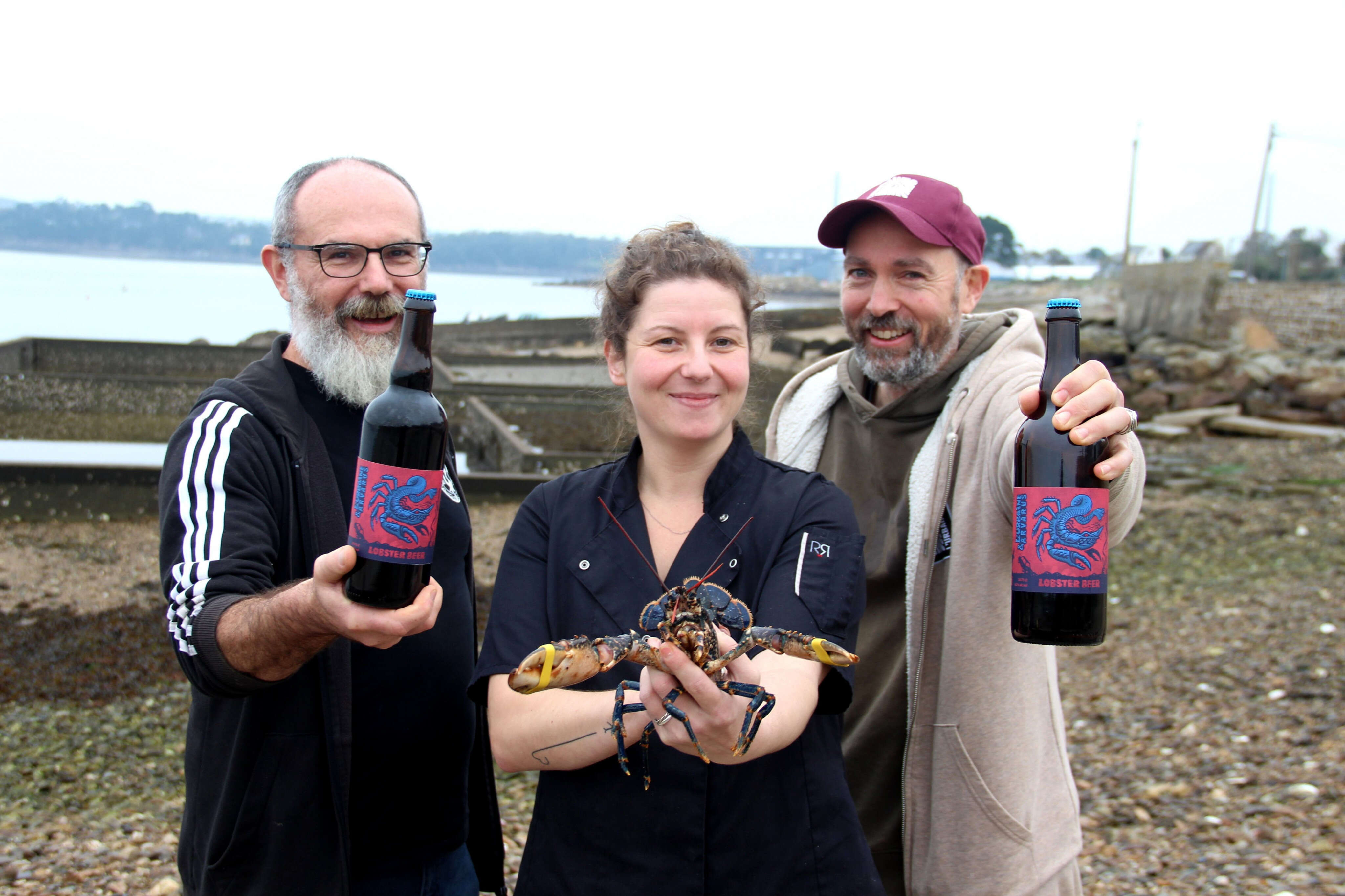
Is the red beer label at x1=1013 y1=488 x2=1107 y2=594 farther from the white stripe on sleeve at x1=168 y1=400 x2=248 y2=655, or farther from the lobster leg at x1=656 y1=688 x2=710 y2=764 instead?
the white stripe on sleeve at x1=168 y1=400 x2=248 y2=655

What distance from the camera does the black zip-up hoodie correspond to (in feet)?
8.46

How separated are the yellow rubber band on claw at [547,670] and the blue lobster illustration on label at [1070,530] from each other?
1291 mm

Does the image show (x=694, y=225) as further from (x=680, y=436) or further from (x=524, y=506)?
(x=524, y=506)

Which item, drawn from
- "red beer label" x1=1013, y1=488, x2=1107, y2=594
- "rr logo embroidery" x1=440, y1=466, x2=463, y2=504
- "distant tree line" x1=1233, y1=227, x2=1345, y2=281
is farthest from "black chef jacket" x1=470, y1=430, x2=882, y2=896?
"distant tree line" x1=1233, y1=227, x2=1345, y2=281

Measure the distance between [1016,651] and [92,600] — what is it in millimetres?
9110

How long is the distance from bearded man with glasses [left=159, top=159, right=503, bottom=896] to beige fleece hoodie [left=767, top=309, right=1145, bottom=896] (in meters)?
1.49

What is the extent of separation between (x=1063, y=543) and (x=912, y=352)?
112 centimetres

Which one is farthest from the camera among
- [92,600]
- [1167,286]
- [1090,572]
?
[1167,286]

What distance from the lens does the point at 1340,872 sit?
5.18 metres

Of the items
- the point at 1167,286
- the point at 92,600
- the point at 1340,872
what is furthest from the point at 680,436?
the point at 1167,286

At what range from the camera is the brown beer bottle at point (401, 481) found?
2178 millimetres

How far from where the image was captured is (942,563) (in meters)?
3.12

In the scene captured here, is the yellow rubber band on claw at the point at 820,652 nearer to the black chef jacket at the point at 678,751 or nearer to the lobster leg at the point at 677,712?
the black chef jacket at the point at 678,751

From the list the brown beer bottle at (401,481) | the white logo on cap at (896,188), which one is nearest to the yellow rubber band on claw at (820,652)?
the brown beer bottle at (401,481)
